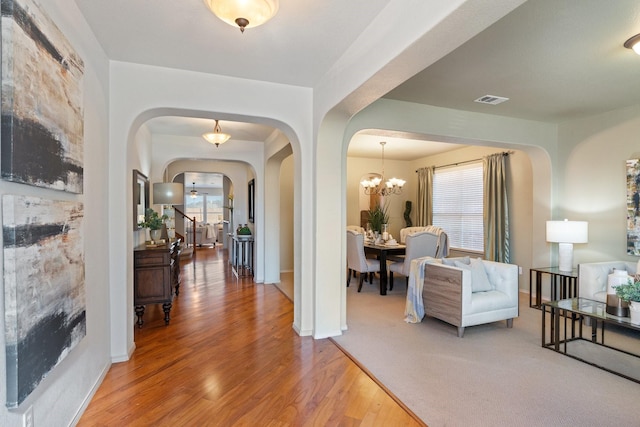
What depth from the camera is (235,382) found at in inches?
99.5

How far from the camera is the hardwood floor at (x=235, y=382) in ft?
6.88

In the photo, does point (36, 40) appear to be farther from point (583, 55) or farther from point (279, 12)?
point (583, 55)

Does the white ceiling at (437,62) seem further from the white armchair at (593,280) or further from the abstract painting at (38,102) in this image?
the white armchair at (593,280)

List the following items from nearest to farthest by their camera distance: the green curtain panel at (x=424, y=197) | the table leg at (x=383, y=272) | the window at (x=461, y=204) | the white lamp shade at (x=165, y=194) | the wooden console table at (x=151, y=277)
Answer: the wooden console table at (x=151, y=277) < the white lamp shade at (x=165, y=194) < the table leg at (x=383, y=272) < the window at (x=461, y=204) < the green curtain panel at (x=424, y=197)

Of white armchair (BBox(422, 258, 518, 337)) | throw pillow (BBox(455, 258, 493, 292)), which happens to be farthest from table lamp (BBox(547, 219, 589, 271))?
throw pillow (BBox(455, 258, 493, 292))

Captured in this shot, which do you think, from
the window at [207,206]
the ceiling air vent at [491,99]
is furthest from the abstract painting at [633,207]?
the window at [207,206]

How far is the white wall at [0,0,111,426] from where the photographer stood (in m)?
1.63

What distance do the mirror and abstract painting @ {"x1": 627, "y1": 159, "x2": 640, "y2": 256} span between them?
590cm

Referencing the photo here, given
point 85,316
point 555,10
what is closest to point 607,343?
point 555,10

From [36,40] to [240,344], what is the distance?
9.01ft

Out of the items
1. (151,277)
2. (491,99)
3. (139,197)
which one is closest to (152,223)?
(139,197)

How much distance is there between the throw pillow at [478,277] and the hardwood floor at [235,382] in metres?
1.76

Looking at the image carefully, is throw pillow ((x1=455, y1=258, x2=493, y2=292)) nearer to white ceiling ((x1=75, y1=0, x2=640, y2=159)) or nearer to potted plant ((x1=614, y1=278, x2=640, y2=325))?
potted plant ((x1=614, y1=278, x2=640, y2=325))

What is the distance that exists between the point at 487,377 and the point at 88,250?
308 cm
